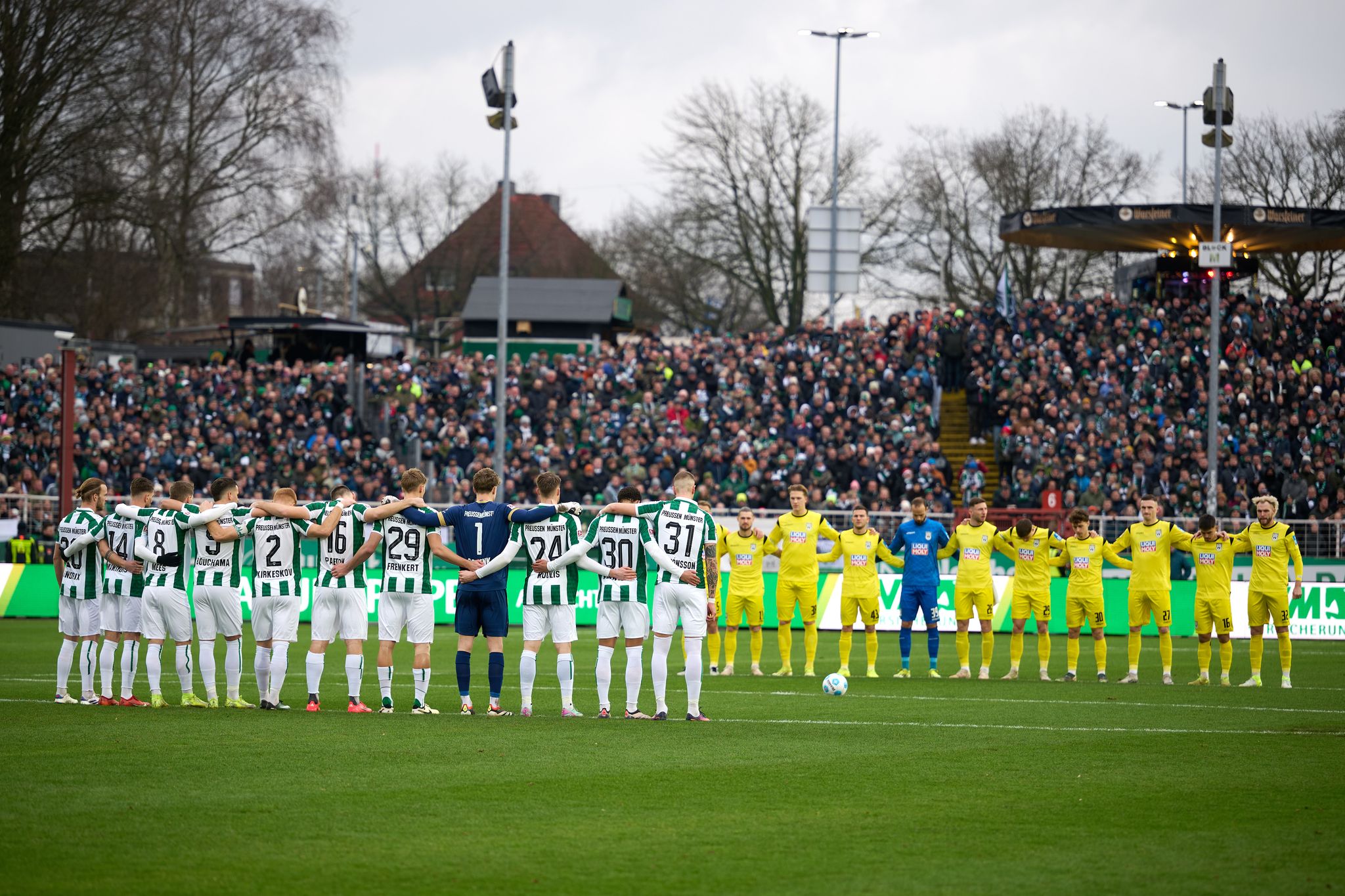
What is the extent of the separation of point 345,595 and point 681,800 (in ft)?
18.9

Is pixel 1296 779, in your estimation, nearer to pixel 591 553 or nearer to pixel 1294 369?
pixel 591 553

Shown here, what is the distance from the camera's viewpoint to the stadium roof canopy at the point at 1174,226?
41188mm

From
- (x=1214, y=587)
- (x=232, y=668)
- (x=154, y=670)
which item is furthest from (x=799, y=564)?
(x=154, y=670)

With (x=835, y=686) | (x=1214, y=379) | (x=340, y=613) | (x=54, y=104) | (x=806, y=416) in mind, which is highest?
(x=54, y=104)

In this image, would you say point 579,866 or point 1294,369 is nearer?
point 579,866

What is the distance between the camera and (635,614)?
14.6 meters

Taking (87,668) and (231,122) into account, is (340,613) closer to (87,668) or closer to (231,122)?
(87,668)

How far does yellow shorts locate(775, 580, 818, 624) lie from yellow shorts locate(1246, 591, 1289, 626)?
5.68 metres

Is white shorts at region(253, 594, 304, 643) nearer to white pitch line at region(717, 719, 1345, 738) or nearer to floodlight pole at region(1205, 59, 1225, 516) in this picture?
white pitch line at region(717, 719, 1345, 738)

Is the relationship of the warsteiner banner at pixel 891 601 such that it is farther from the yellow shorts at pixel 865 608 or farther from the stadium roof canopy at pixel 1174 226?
the stadium roof canopy at pixel 1174 226

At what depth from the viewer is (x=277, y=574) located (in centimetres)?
1513

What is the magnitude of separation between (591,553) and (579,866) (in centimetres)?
679

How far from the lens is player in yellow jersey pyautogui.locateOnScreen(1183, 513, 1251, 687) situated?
20.0m

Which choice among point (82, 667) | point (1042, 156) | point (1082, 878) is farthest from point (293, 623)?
point (1042, 156)
